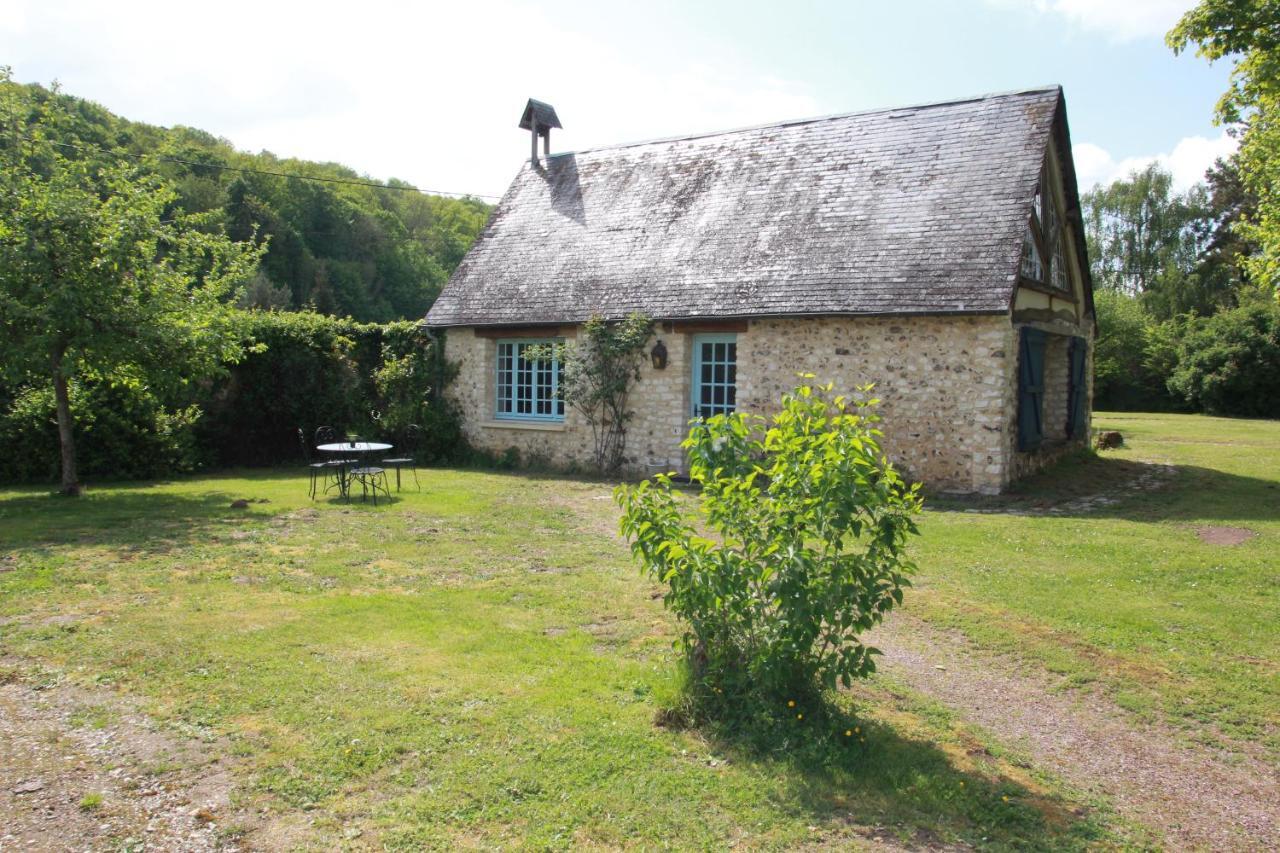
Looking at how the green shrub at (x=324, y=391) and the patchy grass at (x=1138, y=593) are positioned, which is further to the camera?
the green shrub at (x=324, y=391)

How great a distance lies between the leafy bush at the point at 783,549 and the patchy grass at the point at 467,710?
0.35 metres

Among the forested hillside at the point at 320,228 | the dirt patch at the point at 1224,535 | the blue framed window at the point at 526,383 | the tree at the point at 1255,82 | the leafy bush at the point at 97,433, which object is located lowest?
the dirt patch at the point at 1224,535

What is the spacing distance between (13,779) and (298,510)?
724cm

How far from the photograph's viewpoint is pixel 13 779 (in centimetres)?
382

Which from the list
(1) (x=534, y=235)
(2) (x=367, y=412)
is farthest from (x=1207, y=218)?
(2) (x=367, y=412)

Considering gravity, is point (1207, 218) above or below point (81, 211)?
above

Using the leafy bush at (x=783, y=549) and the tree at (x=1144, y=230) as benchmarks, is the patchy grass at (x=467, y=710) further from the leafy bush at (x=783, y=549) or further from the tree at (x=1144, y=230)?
the tree at (x=1144, y=230)

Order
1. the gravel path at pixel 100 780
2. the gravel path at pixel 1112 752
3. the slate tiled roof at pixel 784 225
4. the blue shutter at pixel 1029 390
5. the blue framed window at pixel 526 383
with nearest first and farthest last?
the gravel path at pixel 100 780 < the gravel path at pixel 1112 752 < the slate tiled roof at pixel 784 225 < the blue shutter at pixel 1029 390 < the blue framed window at pixel 526 383

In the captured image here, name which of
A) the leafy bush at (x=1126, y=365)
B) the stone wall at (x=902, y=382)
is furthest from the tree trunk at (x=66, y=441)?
the leafy bush at (x=1126, y=365)

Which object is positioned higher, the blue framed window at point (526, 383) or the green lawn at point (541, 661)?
the blue framed window at point (526, 383)

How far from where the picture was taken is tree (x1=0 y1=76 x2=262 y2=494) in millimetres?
10641

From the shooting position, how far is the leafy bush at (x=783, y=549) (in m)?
4.16

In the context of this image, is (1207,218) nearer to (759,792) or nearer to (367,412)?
(367,412)

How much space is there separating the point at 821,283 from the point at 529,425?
19.0 ft
